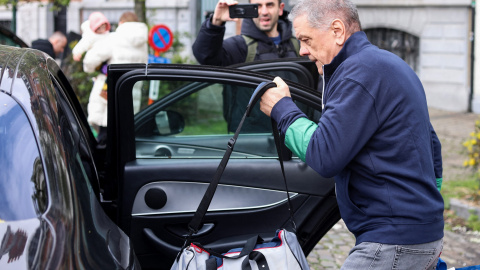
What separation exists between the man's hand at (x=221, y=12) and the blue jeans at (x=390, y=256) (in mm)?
2571

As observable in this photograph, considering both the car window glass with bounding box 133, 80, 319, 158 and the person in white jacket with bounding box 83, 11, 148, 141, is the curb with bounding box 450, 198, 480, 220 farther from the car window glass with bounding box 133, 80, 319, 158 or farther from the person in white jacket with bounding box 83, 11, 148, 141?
the person in white jacket with bounding box 83, 11, 148, 141

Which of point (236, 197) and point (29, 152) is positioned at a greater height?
point (29, 152)

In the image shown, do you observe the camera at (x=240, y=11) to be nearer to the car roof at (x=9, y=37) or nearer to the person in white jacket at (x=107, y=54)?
the person in white jacket at (x=107, y=54)

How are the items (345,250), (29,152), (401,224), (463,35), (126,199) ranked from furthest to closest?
(463,35) → (345,250) → (126,199) → (401,224) → (29,152)

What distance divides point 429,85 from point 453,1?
6.33ft

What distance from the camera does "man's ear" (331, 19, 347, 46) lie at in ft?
7.88

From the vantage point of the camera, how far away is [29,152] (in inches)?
81.4

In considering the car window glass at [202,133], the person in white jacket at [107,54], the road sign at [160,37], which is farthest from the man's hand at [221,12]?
the road sign at [160,37]

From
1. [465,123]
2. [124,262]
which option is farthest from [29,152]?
[465,123]

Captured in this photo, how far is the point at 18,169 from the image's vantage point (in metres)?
2.03

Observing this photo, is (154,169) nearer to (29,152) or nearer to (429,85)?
(29,152)

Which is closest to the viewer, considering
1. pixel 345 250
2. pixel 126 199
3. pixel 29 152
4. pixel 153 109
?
pixel 29 152

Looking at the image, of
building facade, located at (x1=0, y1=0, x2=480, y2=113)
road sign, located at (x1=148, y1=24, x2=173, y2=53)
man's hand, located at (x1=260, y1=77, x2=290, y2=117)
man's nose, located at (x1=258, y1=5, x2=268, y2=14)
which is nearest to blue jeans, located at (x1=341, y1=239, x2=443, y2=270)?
man's hand, located at (x1=260, y1=77, x2=290, y2=117)

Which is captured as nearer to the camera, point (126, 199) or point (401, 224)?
point (401, 224)
